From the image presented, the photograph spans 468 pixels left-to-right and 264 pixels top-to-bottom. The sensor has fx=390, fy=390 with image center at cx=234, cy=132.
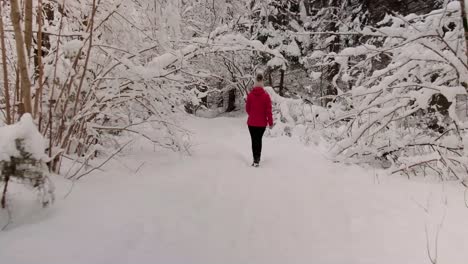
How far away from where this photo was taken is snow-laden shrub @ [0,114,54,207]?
271 cm

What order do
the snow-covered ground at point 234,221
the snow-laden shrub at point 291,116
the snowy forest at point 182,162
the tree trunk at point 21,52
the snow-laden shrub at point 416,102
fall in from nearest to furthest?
the snow-covered ground at point 234,221, the snowy forest at point 182,162, the tree trunk at point 21,52, the snow-laden shrub at point 416,102, the snow-laden shrub at point 291,116

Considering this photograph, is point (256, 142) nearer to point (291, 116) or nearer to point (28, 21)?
point (28, 21)

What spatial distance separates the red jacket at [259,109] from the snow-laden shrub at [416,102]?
1.56 meters

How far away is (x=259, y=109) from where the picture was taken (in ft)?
23.9

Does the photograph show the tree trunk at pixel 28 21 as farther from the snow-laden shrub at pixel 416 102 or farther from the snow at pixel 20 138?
the snow-laden shrub at pixel 416 102

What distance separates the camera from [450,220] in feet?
11.0

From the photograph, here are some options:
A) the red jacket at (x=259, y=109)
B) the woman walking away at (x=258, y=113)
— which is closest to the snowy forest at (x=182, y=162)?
the woman walking away at (x=258, y=113)

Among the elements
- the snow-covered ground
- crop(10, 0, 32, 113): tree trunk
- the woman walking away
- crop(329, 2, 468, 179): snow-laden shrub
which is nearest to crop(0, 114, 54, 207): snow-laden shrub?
the snow-covered ground

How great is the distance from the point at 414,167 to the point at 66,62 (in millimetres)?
4795

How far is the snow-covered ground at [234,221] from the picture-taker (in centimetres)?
265

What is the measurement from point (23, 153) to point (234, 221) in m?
1.74

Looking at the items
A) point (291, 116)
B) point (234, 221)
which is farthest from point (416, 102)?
point (291, 116)

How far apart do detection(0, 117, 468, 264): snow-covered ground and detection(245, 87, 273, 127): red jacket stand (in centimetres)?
203

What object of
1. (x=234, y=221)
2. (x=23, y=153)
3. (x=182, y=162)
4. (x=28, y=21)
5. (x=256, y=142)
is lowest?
(x=182, y=162)
